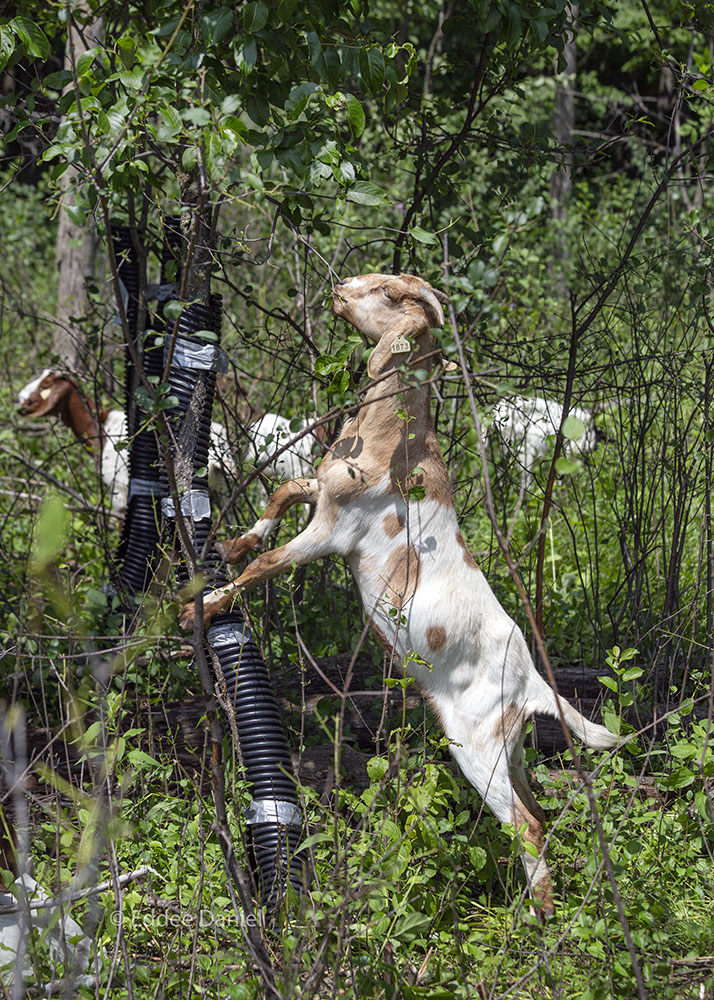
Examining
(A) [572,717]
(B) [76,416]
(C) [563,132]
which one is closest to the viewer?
(A) [572,717]

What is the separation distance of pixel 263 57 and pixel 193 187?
1.31ft

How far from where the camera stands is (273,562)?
2.60 metres

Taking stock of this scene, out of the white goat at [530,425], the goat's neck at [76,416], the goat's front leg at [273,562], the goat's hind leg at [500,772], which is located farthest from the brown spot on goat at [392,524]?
the goat's neck at [76,416]

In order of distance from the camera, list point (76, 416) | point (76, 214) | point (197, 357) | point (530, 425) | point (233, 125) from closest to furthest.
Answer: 1. point (233, 125)
2. point (76, 214)
3. point (197, 357)
4. point (530, 425)
5. point (76, 416)

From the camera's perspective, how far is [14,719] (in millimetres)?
1717

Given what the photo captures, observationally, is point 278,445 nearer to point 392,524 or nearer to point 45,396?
point 392,524

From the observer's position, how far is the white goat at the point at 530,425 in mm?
3345

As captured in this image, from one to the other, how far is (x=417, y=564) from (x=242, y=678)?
0.65 m

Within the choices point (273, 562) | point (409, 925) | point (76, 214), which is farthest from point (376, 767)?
point (76, 214)

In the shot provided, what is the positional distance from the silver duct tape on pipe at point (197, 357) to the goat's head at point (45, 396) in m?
3.89

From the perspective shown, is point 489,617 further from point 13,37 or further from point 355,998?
point 13,37

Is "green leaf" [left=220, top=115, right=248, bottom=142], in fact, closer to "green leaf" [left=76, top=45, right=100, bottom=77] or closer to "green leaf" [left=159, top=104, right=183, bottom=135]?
"green leaf" [left=159, top=104, right=183, bottom=135]

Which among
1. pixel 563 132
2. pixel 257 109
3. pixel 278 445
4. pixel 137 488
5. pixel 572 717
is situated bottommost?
pixel 563 132

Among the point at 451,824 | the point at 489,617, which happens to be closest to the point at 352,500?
the point at 489,617
